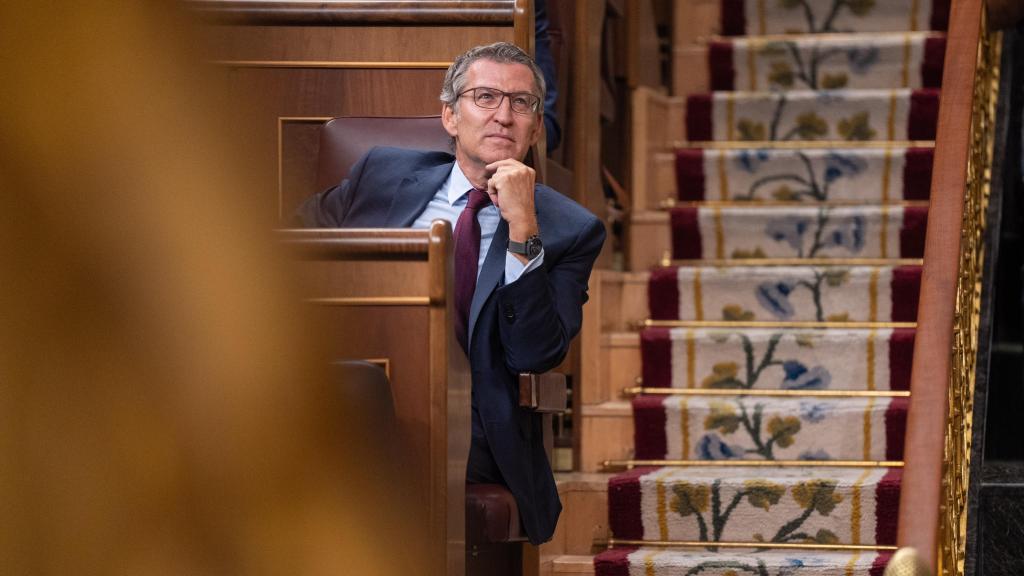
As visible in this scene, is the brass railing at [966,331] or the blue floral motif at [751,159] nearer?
the brass railing at [966,331]

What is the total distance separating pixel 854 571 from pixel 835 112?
162 centimetres

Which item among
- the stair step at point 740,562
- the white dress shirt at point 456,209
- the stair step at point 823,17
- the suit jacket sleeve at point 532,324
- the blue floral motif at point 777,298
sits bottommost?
the stair step at point 740,562

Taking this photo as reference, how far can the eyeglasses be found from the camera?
236 cm

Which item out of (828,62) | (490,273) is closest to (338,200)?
(490,273)

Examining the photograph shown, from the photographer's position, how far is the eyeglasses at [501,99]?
2355mm

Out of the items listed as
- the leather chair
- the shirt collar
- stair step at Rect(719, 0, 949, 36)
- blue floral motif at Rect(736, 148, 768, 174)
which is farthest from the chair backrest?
stair step at Rect(719, 0, 949, 36)

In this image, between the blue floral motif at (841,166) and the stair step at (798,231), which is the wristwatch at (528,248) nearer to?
the stair step at (798,231)

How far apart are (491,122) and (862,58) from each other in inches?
77.7

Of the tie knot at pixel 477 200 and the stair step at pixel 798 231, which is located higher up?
the tie knot at pixel 477 200

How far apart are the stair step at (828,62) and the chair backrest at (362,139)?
1757 mm

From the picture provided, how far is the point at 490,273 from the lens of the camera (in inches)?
85.1

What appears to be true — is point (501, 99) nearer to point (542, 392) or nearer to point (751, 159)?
point (542, 392)

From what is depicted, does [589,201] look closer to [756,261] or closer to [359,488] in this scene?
[756,261]

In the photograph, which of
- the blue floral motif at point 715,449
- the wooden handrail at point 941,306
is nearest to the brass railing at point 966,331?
the wooden handrail at point 941,306
